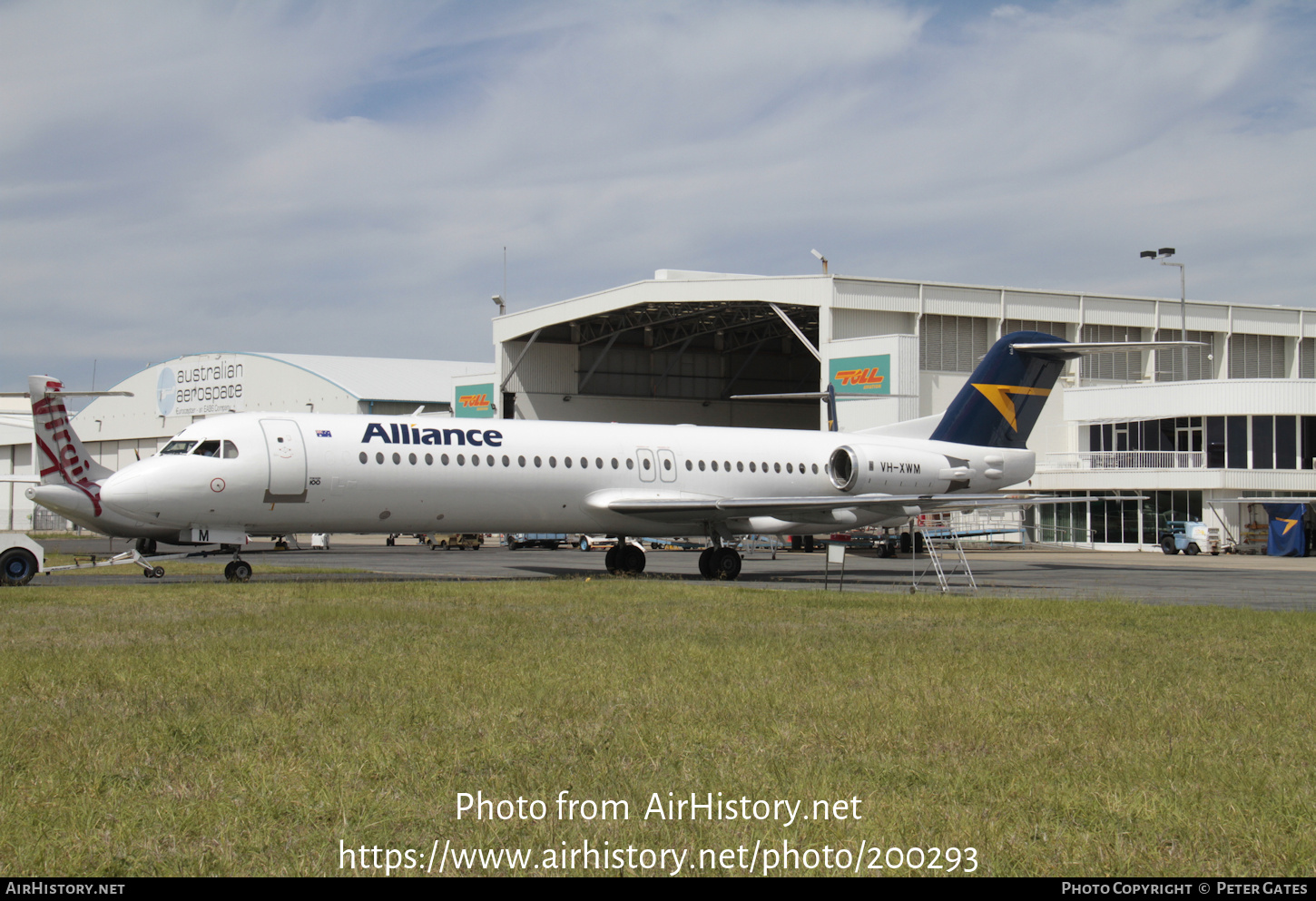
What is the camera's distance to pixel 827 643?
39.7ft

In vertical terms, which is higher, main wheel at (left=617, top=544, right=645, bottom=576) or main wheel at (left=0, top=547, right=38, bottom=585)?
main wheel at (left=0, top=547, right=38, bottom=585)

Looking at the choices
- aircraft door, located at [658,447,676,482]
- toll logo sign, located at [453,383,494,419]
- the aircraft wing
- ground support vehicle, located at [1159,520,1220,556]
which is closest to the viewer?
the aircraft wing

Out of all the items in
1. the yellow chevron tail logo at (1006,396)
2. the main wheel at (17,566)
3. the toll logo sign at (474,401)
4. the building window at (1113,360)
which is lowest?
the main wheel at (17,566)

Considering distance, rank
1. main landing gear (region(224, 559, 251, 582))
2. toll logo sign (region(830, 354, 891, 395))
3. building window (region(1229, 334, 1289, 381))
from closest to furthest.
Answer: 1. main landing gear (region(224, 559, 251, 582))
2. toll logo sign (region(830, 354, 891, 395))
3. building window (region(1229, 334, 1289, 381))

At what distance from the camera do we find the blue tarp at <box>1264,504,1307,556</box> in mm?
43812

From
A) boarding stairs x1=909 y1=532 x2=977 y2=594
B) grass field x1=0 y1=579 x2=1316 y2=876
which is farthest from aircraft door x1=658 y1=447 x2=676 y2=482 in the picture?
grass field x1=0 y1=579 x2=1316 y2=876

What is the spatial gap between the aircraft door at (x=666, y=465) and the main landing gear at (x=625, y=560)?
1902mm

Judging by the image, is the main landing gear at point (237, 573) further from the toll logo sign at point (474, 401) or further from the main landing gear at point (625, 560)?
the toll logo sign at point (474, 401)

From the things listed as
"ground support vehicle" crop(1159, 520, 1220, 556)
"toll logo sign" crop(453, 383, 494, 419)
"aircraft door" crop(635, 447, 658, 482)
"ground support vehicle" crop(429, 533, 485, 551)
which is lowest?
"ground support vehicle" crop(429, 533, 485, 551)

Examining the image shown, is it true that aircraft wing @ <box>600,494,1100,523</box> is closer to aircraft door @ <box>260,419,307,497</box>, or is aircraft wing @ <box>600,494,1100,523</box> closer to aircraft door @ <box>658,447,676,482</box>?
aircraft door @ <box>658,447,676,482</box>

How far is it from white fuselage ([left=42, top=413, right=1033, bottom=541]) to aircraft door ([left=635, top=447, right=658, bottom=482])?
26 mm

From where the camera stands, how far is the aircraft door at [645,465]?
86.4 ft

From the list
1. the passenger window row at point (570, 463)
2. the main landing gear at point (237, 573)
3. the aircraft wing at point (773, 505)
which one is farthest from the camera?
the aircraft wing at point (773, 505)

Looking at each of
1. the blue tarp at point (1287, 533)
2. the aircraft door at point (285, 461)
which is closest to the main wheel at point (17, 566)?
the aircraft door at point (285, 461)
